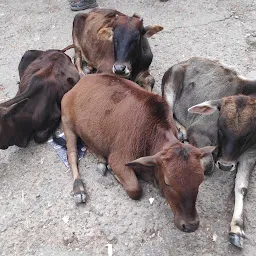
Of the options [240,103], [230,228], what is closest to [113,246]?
[230,228]

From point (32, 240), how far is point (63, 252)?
35 cm

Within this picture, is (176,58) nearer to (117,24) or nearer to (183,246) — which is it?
(117,24)

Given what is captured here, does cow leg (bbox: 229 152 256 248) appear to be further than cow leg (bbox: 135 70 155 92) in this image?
No

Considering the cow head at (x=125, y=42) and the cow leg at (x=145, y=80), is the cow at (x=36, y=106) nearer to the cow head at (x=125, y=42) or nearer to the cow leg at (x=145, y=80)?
the cow head at (x=125, y=42)

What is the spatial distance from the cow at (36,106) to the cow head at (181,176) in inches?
71.0

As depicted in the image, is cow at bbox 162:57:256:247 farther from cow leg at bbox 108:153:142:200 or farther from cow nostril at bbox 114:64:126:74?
cow leg at bbox 108:153:142:200

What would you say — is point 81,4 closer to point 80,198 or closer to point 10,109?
point 10,109

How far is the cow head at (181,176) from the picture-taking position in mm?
3826

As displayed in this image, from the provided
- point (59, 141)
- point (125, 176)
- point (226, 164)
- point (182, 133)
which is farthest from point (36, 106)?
point (226, 164)

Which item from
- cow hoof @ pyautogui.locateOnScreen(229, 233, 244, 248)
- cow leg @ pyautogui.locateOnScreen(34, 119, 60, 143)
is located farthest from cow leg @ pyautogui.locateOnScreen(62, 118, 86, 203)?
cow hoof @ pyautogui.locateOnScreen(229, 233, 244, 248)

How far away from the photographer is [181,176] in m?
3.82

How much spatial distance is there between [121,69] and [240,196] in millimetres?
2108

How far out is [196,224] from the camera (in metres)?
3.96

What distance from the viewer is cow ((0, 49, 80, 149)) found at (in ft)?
17.6
